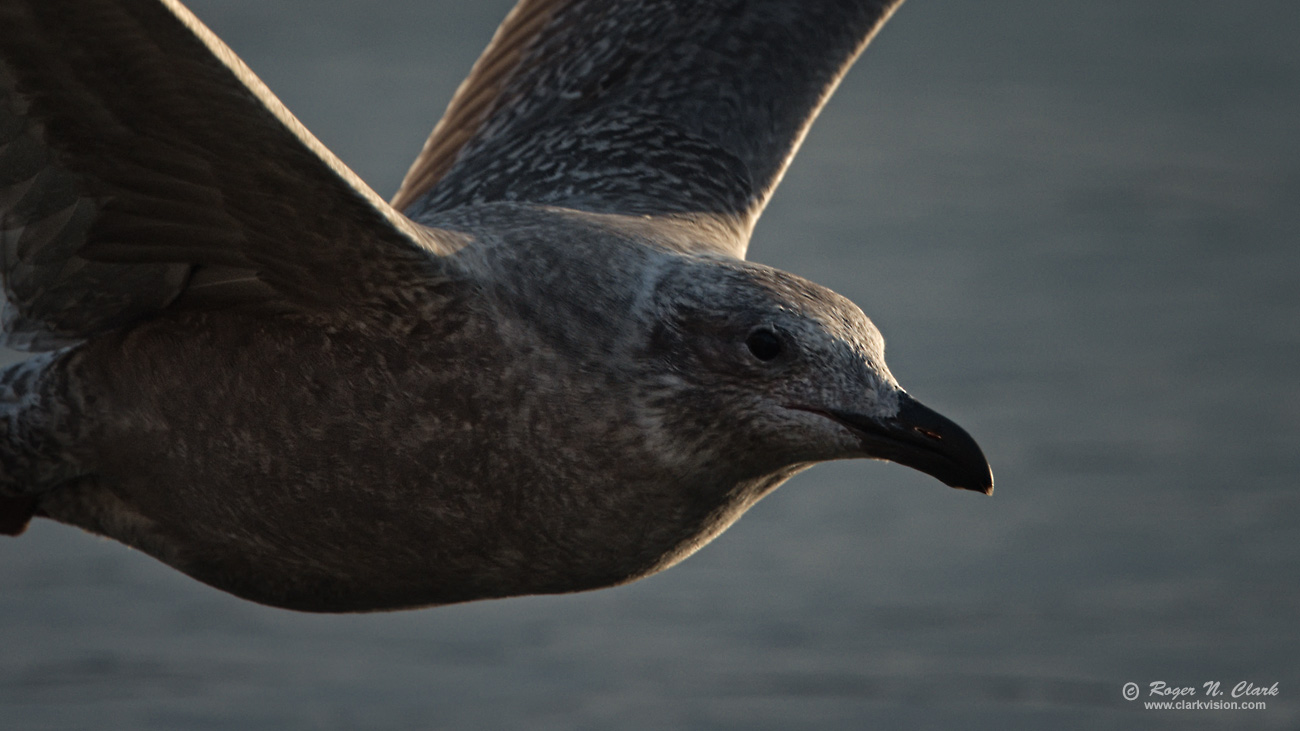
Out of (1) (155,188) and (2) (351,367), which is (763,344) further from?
(1) (155,188)

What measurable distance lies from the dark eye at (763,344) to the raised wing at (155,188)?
2.58ft

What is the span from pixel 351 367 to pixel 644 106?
207 cm

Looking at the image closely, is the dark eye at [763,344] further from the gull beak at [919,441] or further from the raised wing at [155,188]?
the raised wing at [155,188]

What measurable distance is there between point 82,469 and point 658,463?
1625 millimetres

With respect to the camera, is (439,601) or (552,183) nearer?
(439,601)

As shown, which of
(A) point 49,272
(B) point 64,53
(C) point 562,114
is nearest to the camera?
(B) point 64,53

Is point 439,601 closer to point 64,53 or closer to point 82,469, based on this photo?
point 82,469

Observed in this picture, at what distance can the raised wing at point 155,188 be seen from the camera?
3.72 metres

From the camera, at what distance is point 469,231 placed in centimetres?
479

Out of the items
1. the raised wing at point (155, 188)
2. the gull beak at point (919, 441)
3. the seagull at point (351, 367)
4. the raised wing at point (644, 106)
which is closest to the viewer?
the raised wing at point (155, 188)

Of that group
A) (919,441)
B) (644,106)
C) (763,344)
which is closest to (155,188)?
(763,344)

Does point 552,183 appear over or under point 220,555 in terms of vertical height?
over

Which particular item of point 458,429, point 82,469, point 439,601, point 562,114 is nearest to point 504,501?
→ point 458,429

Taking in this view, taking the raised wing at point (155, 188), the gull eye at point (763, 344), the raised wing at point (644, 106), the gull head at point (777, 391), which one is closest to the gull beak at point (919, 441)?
the gull head at point (777, 391)
